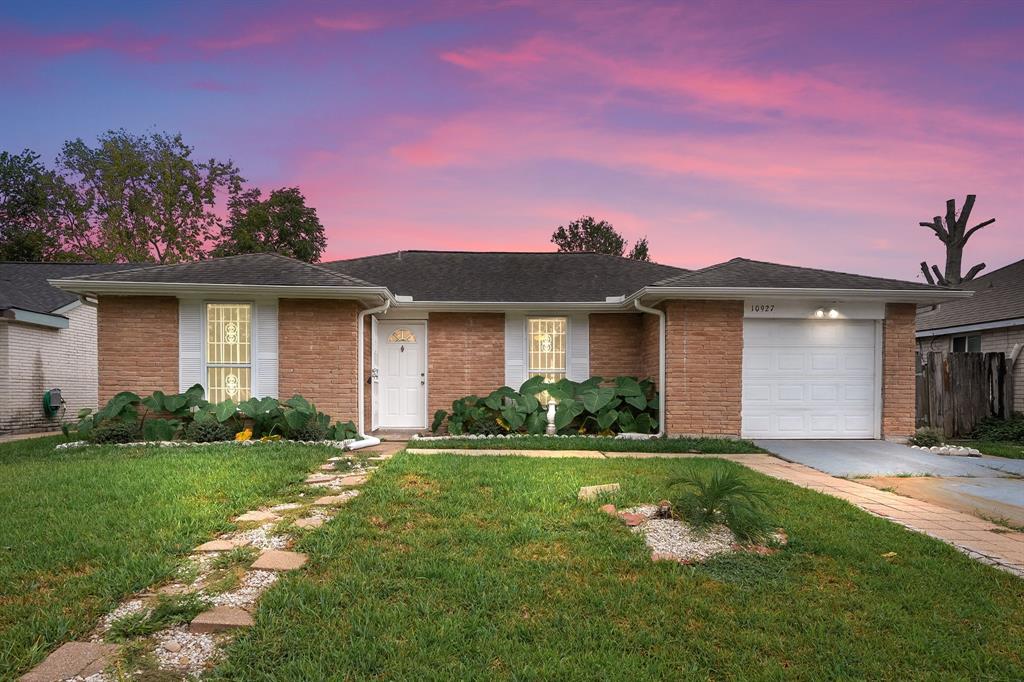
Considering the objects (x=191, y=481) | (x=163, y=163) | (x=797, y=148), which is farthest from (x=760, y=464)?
(x=163, y=163)

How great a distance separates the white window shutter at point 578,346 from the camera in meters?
10.5

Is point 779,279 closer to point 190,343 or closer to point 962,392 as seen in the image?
point 962,392

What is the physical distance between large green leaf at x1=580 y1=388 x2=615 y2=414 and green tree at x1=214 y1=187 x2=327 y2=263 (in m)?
23.9

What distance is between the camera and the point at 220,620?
2506 millimetres

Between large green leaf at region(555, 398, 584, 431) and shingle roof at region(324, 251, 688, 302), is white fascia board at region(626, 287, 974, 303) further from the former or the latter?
large green leaf at region(555, 398, 584, 431)

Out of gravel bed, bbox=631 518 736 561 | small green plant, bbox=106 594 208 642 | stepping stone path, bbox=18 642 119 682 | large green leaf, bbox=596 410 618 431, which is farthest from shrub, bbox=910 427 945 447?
stepping stone path, bbox=18 642 119 682

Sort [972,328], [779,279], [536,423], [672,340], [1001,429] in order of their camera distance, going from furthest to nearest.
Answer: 1. [972,328]
2. [1001,429]
3. [536,423]
4. [779,279]
5. [672,340]

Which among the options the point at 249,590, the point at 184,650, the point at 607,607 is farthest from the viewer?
the point at 249,590

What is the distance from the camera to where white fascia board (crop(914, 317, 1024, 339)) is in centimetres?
1127

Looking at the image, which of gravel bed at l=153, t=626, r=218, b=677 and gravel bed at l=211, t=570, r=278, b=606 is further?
gravel bed at l=211, t=570, r=278, b=606

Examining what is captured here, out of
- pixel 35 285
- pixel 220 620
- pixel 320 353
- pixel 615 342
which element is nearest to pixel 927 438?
pixel 615 342

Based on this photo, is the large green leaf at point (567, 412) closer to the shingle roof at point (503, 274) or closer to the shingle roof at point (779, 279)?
the shingle roof at point (503, 274)

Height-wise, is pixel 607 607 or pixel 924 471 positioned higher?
pixel 607 607

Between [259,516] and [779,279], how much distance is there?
27.5ft
